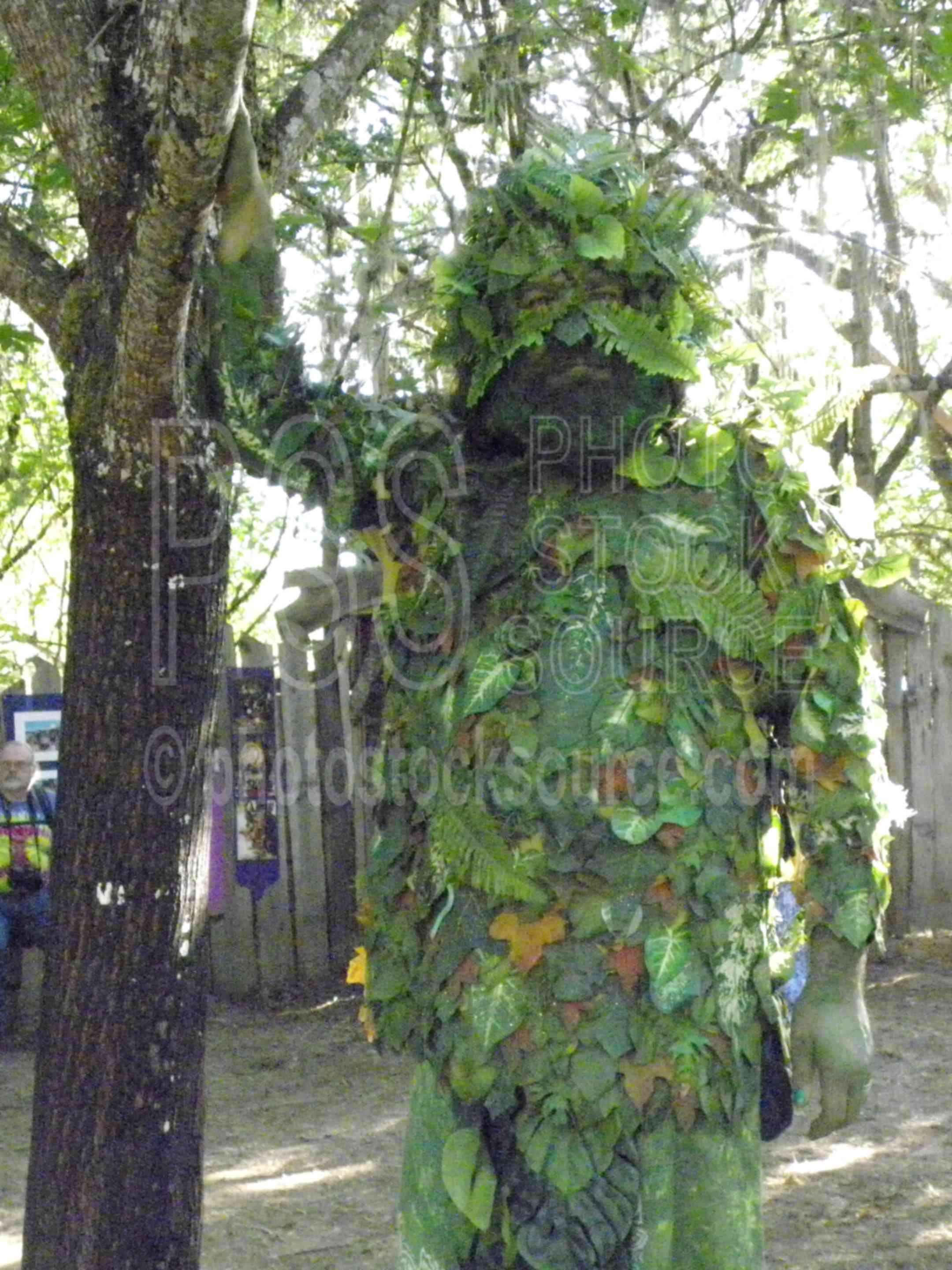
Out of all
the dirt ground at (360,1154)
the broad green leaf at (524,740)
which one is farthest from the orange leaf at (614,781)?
the dirt ground at (360,1154)

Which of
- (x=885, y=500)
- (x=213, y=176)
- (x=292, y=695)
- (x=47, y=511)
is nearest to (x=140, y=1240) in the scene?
(x=213, y=176)

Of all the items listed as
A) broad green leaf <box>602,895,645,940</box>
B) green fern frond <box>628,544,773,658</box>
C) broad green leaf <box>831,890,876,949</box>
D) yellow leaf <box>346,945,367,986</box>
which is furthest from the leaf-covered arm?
yellow leaf <box>346,945,367,986</box>

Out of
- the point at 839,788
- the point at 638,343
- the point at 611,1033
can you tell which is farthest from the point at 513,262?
the point at 611,1033

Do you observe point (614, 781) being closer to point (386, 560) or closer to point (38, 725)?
point (386, 560)

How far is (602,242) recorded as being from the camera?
254 cm

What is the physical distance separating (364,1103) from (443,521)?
335 centimetres

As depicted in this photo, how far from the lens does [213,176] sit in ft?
8.20

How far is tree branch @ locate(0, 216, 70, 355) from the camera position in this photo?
10.3ft

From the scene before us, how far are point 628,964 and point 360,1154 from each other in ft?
8.95

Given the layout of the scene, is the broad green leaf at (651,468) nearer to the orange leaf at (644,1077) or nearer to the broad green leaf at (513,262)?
the broad green leaf at (513,262)

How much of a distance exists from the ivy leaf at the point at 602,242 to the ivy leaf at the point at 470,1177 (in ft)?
4.88

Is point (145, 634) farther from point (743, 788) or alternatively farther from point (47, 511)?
point (47, 511)

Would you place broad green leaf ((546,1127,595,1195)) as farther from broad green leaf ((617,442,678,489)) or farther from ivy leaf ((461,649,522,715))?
broad green leaf ((617,442,678,489))

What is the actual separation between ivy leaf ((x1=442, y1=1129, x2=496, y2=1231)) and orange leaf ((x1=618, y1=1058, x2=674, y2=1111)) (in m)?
0.27
